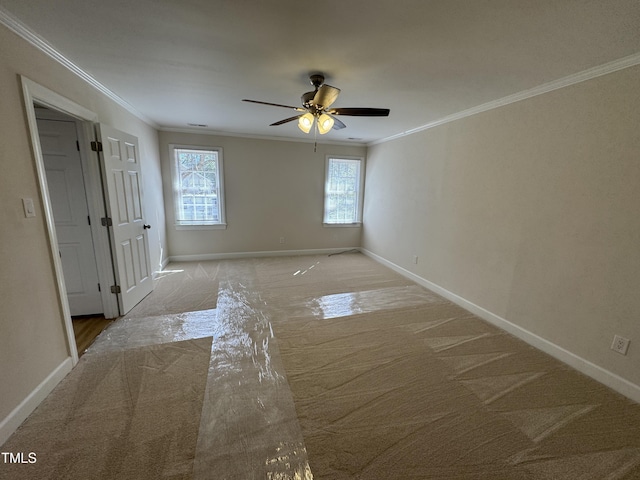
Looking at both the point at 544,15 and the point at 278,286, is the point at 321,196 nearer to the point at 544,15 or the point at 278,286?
the point at 278,286

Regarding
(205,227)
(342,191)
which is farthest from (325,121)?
(205,227)

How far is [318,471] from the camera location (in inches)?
52.3

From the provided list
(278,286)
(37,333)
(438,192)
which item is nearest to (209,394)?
(37,333)

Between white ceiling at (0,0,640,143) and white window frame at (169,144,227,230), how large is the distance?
182 cm

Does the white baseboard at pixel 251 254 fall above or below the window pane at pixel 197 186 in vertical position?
below

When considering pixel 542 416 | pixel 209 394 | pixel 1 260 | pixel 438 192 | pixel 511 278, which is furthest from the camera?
pixel 438 192

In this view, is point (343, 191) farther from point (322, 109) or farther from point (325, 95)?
point (325, 95)

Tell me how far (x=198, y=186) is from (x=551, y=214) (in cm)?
499

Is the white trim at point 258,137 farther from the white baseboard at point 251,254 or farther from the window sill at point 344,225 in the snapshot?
the white baseboard at point 251,254

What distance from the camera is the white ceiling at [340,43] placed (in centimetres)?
139

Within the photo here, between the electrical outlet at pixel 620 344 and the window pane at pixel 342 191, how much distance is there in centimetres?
430

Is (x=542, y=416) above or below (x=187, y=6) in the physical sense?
below

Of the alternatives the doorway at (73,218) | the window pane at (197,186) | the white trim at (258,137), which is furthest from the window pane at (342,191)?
the doorway at (73,218)

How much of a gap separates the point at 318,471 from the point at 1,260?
2.12 metres
